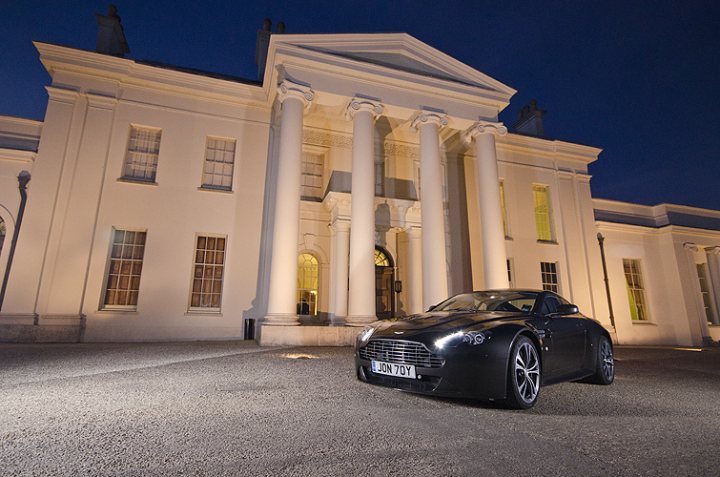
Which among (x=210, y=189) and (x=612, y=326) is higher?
(x=210, y=189)

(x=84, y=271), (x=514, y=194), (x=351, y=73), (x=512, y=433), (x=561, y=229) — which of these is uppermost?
(x=351, y=73)

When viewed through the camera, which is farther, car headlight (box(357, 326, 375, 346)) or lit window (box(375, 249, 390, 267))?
lit window (box(375, 249, 390, 267))

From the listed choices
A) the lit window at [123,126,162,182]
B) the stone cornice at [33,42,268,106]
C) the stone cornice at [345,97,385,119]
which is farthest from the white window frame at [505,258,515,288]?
the lit window at [123,126,162,182]

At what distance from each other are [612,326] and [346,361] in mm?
13189

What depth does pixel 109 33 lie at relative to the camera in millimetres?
12734

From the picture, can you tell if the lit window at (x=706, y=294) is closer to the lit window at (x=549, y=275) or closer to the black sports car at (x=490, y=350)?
the lit window at (x=549, y=275)

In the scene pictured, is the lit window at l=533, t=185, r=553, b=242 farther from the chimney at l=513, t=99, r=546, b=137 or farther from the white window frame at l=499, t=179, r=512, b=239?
the chimney at l=513, t=99, r=546, b=137

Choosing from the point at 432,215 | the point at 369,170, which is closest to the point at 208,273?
the point at 369,170

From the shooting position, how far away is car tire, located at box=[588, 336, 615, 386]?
4.96 metres

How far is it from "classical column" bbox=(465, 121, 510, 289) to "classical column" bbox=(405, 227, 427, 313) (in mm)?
2182

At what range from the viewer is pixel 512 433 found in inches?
115

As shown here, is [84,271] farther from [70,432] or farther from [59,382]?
[70,432]

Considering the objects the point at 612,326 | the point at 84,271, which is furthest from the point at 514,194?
the point at 84,271

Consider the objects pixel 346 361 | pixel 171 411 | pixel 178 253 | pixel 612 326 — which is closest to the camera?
pixel 171 411
